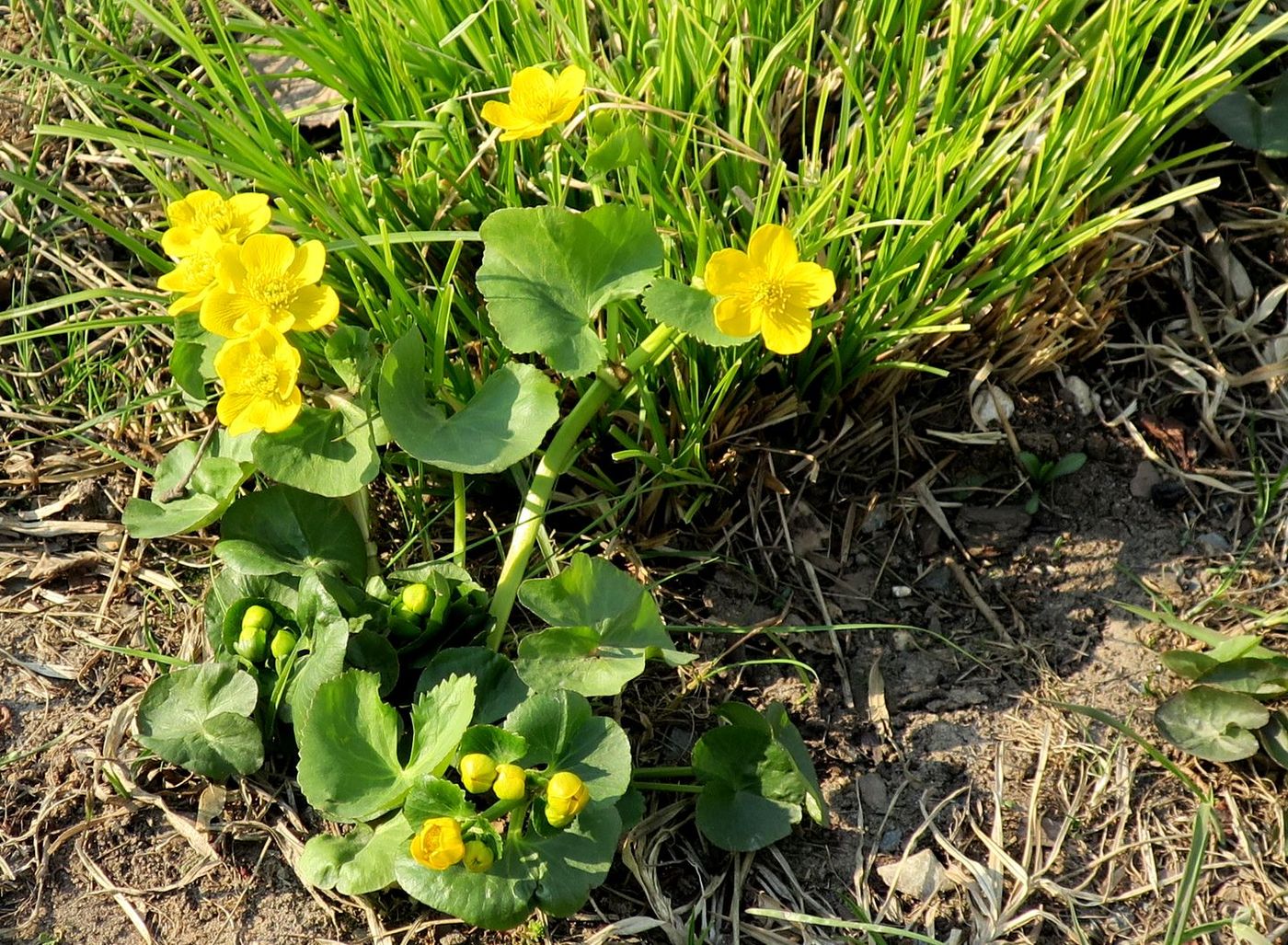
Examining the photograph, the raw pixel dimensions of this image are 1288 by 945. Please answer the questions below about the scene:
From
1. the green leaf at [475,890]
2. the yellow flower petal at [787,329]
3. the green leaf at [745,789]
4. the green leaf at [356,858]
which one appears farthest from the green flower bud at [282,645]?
the yellow flower petal at [787,329]

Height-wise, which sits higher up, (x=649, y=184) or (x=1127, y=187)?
(x=649, y=184)

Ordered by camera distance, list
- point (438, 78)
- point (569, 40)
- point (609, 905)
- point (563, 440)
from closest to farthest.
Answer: point (609, 905) → point (563, 440) → point (569, 40) → point (438, 78)

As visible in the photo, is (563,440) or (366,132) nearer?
(563,440)

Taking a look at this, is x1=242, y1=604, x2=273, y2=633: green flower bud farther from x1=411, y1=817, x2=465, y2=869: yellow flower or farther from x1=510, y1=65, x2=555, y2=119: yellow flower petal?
x1=510, y1=65, x2=555, y2=119: yellow flower petal

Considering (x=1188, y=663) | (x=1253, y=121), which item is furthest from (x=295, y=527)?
(x=1253, y=121)

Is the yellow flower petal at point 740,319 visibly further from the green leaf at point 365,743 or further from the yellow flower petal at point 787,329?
the green leaf at point 365,743

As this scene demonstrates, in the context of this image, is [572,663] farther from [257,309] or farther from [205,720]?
[257,309]

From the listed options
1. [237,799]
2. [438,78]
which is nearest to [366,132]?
[438,78]

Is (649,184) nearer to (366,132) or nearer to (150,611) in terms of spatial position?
(366,132)
